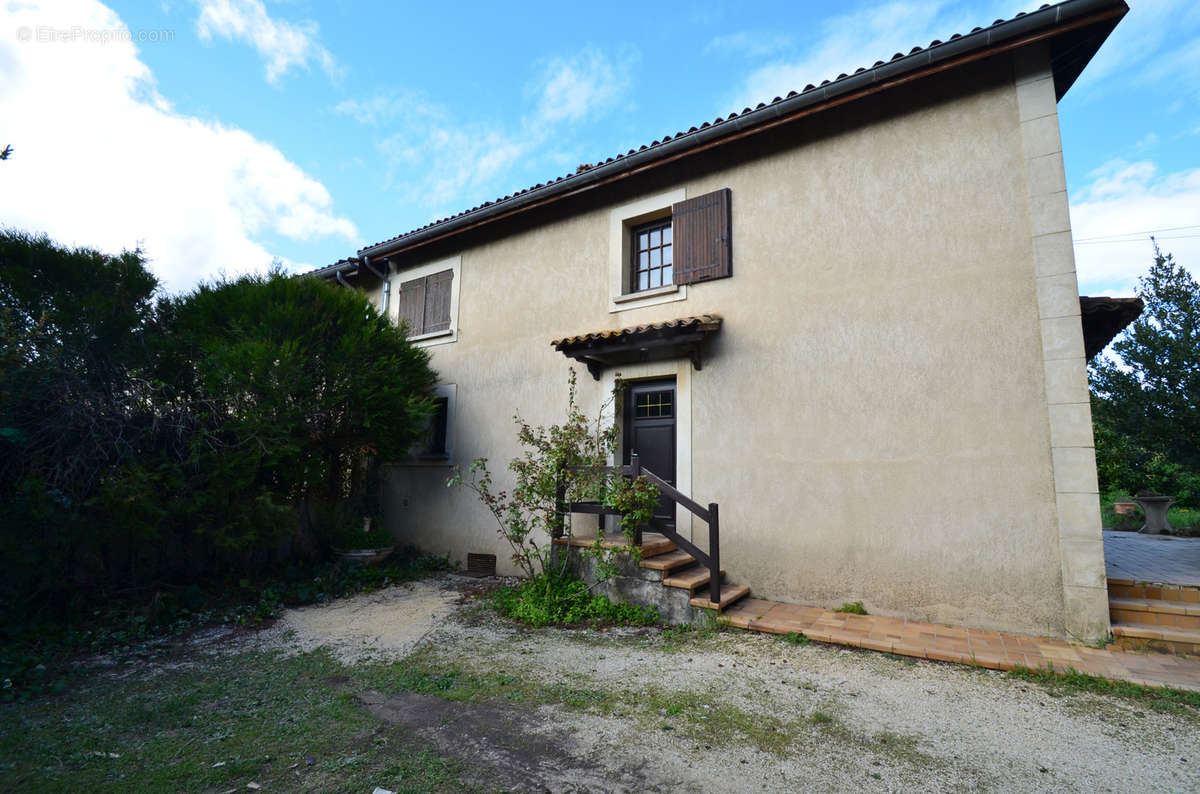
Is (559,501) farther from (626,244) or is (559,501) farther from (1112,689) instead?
(1112,689)

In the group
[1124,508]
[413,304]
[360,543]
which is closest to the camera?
[360,543]

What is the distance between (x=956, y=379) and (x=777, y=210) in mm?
2662

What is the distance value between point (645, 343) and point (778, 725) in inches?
161

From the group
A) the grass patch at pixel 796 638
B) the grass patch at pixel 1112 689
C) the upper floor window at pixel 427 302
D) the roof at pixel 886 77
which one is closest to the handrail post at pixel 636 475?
the grass patch at pixel 796 638

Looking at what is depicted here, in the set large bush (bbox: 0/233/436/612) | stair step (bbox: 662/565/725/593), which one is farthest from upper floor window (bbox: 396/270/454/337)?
stair step (bbox: 662/565/725/593)

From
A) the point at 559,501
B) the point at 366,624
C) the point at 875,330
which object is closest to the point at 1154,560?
the point at 875,330

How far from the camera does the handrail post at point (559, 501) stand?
5992 mm

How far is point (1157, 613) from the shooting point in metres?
4.24

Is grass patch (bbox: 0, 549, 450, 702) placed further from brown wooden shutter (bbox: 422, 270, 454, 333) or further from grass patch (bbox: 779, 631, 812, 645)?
grass patch (bbox: 779, 631, 812, 645)

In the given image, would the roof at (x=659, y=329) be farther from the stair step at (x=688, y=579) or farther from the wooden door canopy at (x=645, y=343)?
the stair step at (x=688, y=579)

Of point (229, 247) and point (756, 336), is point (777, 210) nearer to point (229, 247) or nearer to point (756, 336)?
point (756, 336)

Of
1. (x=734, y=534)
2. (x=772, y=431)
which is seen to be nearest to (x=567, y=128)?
(x=772, y=431)

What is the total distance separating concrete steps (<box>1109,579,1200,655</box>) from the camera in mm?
4027

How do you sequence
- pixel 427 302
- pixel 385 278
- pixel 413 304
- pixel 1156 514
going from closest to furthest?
pixel 427 302 → pixel 413 304 → pixel 385 278 → pixel 1156 514
